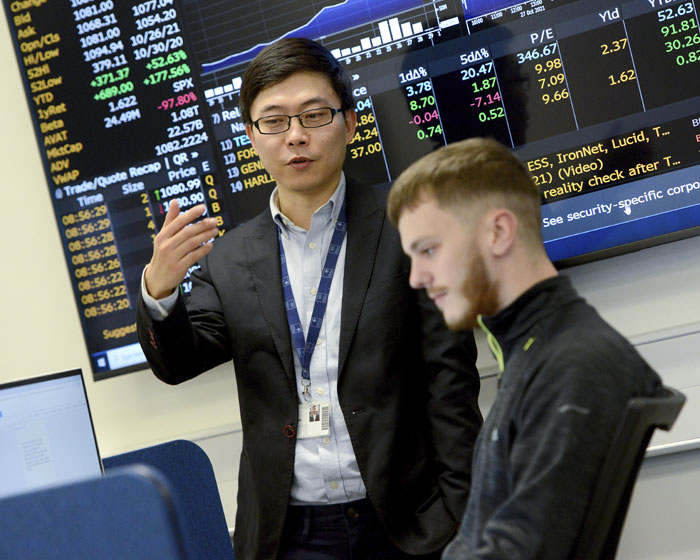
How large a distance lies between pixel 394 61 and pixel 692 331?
4.02ft

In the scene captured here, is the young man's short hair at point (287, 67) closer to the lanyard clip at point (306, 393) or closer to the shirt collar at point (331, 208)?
the shirt collar at point (331, 208)

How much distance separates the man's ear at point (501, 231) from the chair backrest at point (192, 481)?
1262 millimetres

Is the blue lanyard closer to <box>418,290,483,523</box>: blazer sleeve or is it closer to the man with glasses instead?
the man with glasses

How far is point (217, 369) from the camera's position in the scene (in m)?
2.80

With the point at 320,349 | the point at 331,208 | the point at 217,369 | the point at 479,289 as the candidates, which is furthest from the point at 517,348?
the point at 217,369

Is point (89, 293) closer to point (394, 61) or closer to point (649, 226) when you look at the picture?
point (394, 61)

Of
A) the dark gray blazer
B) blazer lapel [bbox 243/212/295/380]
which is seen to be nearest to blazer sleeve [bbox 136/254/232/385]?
the dark gray blazer

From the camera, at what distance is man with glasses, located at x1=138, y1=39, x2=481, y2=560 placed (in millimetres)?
1781

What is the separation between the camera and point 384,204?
6.54 ft

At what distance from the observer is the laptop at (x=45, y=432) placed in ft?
5.96

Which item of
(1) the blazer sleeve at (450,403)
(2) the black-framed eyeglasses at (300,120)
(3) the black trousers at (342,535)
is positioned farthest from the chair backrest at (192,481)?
(2) the black-framed eyeglasses at (300,120)

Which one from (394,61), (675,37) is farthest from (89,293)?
(675,37)

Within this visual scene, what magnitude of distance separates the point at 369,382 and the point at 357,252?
0.31 metres

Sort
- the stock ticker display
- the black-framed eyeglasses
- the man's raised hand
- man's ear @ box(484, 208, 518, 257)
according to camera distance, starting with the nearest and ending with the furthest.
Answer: man's ear @ box(484, 208, 518, 257), the man's raised hand, the black-framed eyeglasses, the stock ticker display
